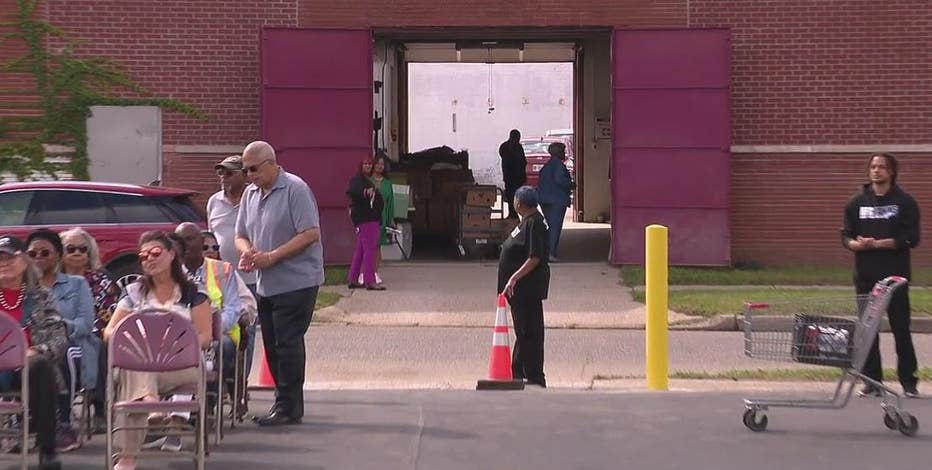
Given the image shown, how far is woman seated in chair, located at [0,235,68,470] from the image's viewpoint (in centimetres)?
738

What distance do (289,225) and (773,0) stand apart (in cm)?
1120

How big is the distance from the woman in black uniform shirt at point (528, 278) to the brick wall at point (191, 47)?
8.47 meters

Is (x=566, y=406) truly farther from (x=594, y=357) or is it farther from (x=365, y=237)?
(x=365, y=237)

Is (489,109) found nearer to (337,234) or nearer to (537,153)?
(537,153)

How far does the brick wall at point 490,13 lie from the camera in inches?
715

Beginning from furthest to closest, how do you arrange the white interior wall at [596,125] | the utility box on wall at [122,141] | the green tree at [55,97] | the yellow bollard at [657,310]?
the white interior wall at [596,125]
the utility box on wall at [122,141]
the green tree at [55,97]
the yellow bollard at [657,310]

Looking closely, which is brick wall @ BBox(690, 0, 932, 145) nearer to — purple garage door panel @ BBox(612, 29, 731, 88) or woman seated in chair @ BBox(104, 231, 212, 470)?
purple garage door panel @ BBox(612, 29, 731, 88)

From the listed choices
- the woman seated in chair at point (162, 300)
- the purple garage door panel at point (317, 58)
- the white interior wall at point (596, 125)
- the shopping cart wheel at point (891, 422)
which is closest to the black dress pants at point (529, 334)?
the shopping cart wheel at point (891, 422)

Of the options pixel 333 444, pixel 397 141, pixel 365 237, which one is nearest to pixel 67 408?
pixel 333 444

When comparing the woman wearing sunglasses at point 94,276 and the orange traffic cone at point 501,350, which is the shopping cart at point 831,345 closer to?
the orange traffic cone at point 501,350

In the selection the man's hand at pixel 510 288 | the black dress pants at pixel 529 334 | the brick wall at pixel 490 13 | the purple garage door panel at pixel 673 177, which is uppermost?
the brick wall at pixel 490 13

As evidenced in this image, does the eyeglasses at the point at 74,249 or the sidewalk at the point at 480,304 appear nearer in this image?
the eyeglasses at the point at 74,249

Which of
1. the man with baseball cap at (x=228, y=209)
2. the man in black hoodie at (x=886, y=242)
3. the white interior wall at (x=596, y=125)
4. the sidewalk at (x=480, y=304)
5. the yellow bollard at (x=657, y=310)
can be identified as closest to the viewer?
the man in black hoodie at (x=886, y=242)

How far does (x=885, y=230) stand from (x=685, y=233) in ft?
27.1
